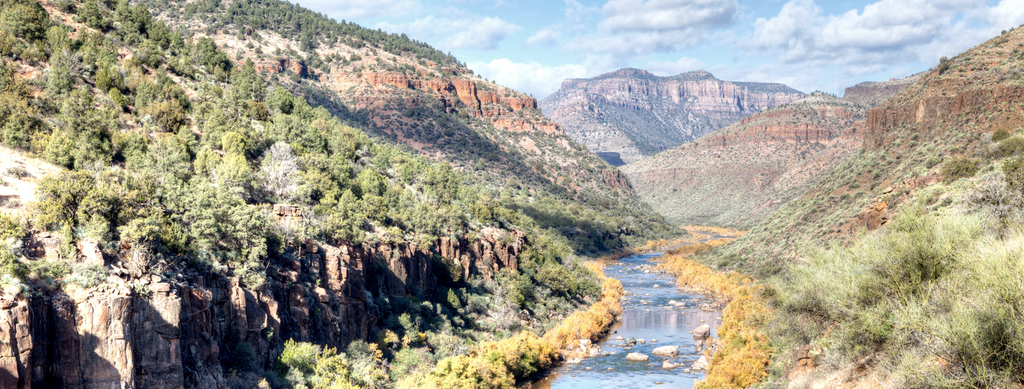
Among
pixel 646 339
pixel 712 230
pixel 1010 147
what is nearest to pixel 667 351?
pixel 646 339

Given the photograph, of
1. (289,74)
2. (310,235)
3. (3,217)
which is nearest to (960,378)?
(3,217)

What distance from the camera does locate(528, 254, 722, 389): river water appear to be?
47812mm

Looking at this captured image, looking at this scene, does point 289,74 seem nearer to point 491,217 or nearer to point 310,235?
point 491,217

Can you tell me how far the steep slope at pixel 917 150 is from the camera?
181 feet

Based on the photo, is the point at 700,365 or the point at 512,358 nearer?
the point at 512,358

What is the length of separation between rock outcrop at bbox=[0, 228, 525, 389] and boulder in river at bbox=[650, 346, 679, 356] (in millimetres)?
26766

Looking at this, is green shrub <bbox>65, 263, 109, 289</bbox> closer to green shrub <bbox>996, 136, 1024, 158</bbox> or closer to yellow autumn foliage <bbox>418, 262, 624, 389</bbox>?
yellow autumn foliage <bbox>418, 262, 624, 389</bbox>

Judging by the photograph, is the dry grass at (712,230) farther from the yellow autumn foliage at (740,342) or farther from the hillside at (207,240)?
the hillside at (207,240)

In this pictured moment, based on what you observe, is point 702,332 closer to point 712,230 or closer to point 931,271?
point 931,271

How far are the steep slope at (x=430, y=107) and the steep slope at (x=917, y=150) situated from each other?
159 feet

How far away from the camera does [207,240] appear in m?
29.1

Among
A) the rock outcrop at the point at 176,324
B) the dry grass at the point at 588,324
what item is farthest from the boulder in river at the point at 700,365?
the rock outcrop at the point at 176,324

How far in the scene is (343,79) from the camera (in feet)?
529

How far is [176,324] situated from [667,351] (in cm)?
4331
